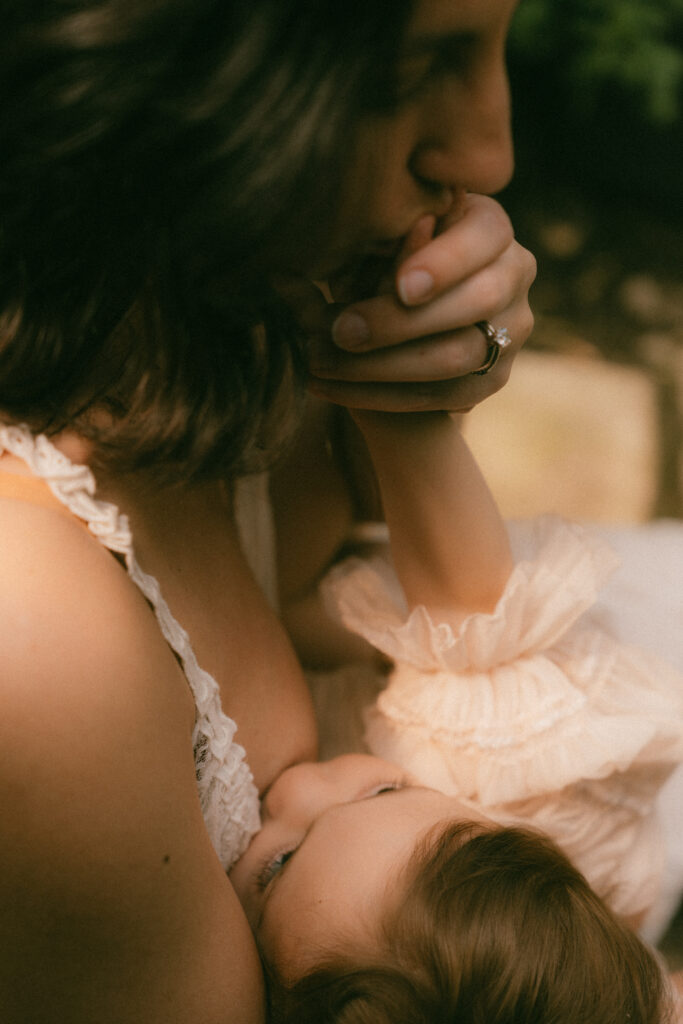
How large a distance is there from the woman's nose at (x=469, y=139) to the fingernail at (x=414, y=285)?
0.23 feet

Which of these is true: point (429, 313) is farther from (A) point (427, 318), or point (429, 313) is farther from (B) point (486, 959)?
(B) point (486, 959)

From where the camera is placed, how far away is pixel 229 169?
484mm

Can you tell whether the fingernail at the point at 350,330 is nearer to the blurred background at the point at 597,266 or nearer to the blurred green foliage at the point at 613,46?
the blurred background at the point at 597,266

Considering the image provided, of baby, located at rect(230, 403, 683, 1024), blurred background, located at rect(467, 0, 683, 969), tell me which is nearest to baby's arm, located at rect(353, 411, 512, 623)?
baby, located at rect(230, 403, 683, 1024)

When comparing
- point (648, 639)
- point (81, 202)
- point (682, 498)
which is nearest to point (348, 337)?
point (81, 202)

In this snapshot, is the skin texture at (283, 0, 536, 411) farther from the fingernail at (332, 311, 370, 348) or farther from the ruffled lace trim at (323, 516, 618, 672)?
the ruffled lace trim at (323, 516, 618, 672)

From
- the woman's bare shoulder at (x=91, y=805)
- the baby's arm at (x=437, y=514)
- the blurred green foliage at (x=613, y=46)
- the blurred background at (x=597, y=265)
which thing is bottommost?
the blurred background at (x=597, y=265)

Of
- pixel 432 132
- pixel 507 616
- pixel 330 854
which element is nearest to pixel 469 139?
pixel 432 132

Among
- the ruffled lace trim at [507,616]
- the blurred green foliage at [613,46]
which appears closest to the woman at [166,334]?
the ruffled lace trim at [507,616]

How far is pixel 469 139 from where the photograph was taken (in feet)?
1.84

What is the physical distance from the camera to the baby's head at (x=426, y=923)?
28.2 inches

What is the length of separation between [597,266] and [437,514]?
2204 mm

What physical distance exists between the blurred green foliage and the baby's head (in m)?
2.47

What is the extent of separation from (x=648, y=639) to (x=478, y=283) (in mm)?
701
